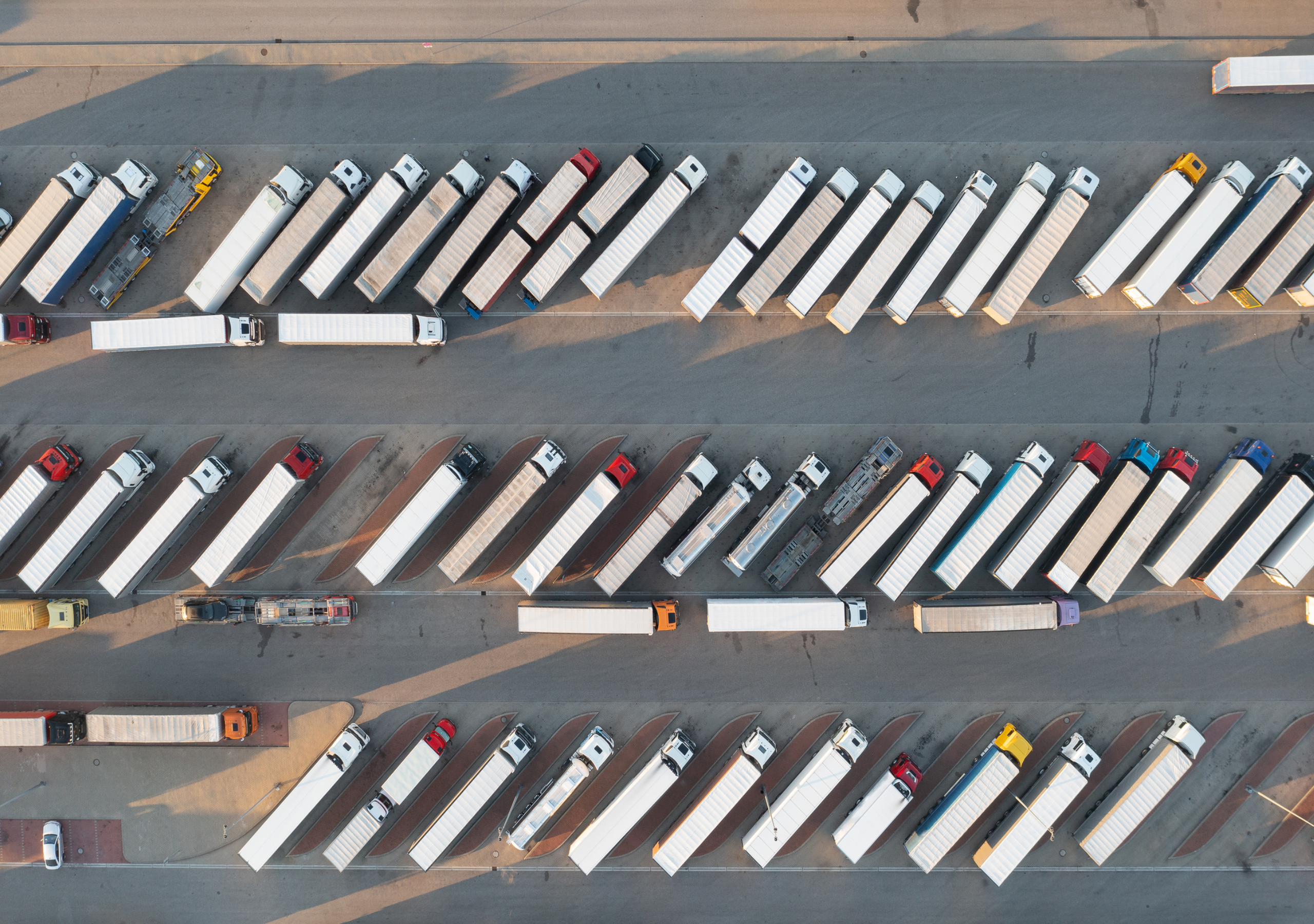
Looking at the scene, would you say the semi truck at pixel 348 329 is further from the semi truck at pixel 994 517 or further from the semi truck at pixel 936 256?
the semi truck at pixel 994 517

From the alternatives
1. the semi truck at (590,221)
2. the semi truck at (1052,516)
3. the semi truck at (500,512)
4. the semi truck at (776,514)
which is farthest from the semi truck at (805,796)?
the semi truck at (590,221)

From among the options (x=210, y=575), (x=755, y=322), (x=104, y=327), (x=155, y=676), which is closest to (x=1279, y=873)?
(x=755, y=322)

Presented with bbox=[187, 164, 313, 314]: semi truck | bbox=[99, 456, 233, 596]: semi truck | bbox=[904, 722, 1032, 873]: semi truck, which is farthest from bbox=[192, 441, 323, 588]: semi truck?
bbox=[904, 722, 1032, 873]: semi truck

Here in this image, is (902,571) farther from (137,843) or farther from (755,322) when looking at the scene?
(137,843)

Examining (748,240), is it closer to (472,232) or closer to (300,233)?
(472,232)

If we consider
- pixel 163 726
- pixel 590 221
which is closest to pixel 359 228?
pixel 590 221

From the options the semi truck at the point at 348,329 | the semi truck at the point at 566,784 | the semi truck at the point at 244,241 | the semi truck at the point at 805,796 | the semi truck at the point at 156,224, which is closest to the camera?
the semi truck at the point at 348,329
